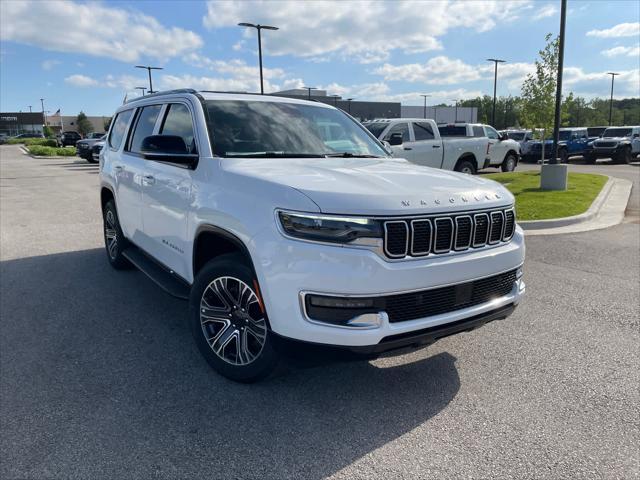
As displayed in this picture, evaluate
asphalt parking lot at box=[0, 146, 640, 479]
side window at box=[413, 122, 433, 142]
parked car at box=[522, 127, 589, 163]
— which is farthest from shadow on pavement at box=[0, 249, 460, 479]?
parked car at box=[522, 127, 589, 163]

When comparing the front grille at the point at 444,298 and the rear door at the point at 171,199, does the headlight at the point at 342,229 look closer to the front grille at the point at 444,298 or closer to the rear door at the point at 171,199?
the front grille at the point at 444,298

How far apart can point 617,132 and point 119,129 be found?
29.1m

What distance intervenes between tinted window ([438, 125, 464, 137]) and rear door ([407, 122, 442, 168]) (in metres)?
2.04

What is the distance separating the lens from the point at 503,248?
11.4 ft

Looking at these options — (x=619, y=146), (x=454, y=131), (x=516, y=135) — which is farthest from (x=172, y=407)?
(x=516, y=135)

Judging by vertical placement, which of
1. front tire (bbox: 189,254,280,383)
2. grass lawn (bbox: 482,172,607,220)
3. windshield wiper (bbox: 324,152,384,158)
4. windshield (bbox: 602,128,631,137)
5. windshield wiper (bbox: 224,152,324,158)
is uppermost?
windshield (bbox: 602,128,631,137)

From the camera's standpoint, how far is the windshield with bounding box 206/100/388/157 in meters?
3.91

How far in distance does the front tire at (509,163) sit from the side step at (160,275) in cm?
1739

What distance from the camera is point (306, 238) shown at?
2805 mm

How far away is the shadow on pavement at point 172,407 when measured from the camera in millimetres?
2701

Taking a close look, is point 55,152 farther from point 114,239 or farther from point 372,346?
point 372,346

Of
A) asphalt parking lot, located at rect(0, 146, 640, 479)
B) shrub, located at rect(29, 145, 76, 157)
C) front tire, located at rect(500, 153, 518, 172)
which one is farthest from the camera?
shrub, located at rect(29, 145, 76, 157)

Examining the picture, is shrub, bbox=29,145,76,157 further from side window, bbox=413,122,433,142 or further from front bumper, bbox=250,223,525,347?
front bumper, bbox=250,223,525,347

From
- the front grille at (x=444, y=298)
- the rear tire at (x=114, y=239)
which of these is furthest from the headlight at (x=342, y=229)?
the rear tire at (x=114, y=239)
